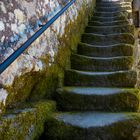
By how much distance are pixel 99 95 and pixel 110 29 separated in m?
2.16

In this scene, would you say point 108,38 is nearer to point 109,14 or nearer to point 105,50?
point 105,50

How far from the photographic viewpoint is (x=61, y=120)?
2254 millimetres

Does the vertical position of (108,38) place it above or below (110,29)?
below

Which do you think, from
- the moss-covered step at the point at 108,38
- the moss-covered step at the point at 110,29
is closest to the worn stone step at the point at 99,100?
the moss-covered step at the point at 108,38

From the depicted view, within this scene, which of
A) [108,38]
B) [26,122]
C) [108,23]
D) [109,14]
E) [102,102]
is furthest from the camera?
[109,14]

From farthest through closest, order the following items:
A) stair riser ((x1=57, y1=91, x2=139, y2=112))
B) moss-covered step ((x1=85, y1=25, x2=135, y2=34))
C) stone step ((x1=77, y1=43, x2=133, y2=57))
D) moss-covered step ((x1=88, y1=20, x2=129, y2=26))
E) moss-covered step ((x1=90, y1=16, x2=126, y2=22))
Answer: moss-covered step ((x1=90, y1=16, x2=126, y2=22))
moss-covered step ((x1=88, y1=20, x2=129, y2=26))
moss-covered step ((x1=85, y1=25, x2=135, y2=34))
stone step ((x1=77, y1=43, x2=133, y2=57))
stair riser ((x1=57, y1=91, x2=139, y2=112))

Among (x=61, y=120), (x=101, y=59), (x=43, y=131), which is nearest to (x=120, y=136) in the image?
(x=61, y=120)

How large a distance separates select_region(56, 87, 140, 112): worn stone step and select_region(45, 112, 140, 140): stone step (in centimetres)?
20

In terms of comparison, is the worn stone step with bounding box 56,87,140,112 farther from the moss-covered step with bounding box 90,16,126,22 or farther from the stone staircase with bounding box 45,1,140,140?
the moss-covered step with bounding box 90,16,126,22

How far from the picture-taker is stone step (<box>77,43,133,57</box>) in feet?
11.5

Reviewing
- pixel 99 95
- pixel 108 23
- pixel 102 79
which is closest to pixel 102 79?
pixel 102 79

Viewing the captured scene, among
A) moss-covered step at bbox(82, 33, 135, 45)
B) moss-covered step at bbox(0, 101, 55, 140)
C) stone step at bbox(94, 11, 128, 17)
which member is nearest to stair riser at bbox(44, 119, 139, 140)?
moss-covered step at bbox(0, 101, 55, 140)

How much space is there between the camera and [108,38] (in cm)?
407

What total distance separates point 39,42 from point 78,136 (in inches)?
38.1
